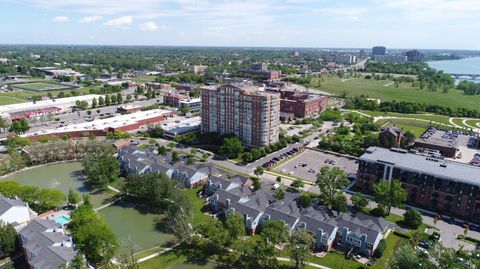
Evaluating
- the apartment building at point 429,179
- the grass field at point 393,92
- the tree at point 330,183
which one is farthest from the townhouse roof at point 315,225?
the grass field at point 393,92

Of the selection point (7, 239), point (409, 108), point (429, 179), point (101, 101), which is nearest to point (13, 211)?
point (7, 239)

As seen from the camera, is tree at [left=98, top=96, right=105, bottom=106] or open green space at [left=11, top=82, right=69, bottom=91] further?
open green space at [left=11, top=82, right=69, bottom=91]

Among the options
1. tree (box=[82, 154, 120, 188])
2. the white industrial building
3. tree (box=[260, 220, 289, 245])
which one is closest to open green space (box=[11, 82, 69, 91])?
tree (box=[82, 154, 120, 188])

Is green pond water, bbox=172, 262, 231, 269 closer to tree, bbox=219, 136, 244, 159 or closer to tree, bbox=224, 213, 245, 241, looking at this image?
tree, bbox=224, 213, 245, 241

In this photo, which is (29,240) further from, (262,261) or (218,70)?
(218,70)

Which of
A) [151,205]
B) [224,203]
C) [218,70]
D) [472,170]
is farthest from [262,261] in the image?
[218,70]
